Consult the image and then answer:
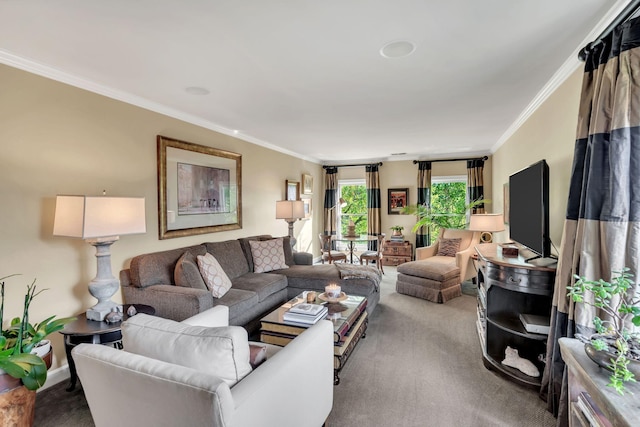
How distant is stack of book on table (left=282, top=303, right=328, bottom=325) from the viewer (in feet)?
8.00

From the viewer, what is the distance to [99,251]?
2.37 m

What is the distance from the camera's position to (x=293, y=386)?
1468 mm

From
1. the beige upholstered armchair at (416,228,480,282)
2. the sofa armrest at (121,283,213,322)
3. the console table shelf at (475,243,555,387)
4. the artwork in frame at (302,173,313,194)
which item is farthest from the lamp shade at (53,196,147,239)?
the artwork in frame at (302,173,313,194)

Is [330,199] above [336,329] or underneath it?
above

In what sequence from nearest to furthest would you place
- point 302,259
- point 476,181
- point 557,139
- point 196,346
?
point 196,346 < point 557,139 < point 302,259 < point 476,181

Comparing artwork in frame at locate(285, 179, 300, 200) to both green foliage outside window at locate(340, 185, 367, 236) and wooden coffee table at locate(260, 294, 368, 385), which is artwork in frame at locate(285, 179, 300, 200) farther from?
wooden coffee table at locate(260, 294, 368, 385)

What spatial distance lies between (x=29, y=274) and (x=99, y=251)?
492mm

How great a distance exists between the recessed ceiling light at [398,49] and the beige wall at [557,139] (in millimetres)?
1276

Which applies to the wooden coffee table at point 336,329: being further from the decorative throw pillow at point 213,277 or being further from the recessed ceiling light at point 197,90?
the recessed ceiling light at point 197,90

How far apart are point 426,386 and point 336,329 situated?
0.80 meters

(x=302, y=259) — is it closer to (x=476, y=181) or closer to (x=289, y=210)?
(x=289, y=210)

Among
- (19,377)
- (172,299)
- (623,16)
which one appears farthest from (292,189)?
(623,16)

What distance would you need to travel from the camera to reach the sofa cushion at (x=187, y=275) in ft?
9.62

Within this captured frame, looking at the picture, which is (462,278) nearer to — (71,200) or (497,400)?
(497,400)
